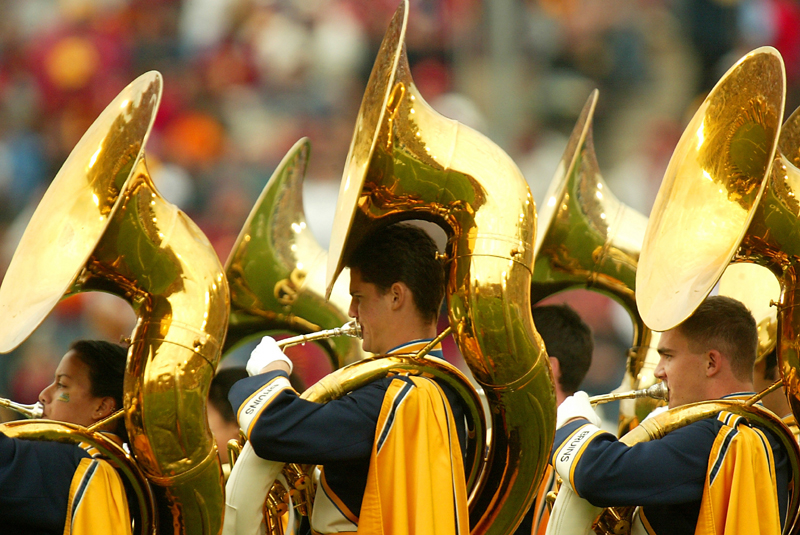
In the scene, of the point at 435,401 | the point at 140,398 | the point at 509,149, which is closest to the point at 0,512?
the point at 140,398

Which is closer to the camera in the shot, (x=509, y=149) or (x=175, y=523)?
(x=175, y=523)

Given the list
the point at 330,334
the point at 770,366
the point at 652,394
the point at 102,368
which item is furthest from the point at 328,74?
the point at 652,394

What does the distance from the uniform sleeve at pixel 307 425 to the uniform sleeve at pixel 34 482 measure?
46 cm

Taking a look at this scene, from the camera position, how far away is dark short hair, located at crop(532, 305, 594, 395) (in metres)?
3.76

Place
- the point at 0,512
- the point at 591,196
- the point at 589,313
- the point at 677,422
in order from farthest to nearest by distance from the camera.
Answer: the point at 589,313 → the point at 591,196 → the point at 677,422 → the point at 0,512

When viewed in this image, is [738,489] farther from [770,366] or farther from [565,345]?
[770,366]

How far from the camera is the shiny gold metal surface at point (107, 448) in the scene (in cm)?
278

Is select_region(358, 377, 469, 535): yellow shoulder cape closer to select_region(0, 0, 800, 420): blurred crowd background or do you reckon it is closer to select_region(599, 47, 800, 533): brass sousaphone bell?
select_region(599, 47, 800, 533): brass sousaphone bell

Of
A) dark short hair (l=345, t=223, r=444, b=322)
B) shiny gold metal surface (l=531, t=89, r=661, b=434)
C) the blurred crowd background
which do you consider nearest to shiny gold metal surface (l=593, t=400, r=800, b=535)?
dark short hair (l=345, t=223, r=444, b=322)

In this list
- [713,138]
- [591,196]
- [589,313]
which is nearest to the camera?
[713,138]

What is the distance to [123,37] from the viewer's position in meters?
8.62

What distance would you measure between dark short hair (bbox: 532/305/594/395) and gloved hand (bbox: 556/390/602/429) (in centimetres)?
63

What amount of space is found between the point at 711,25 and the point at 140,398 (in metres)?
7.15

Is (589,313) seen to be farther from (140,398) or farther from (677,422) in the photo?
(140,398)
